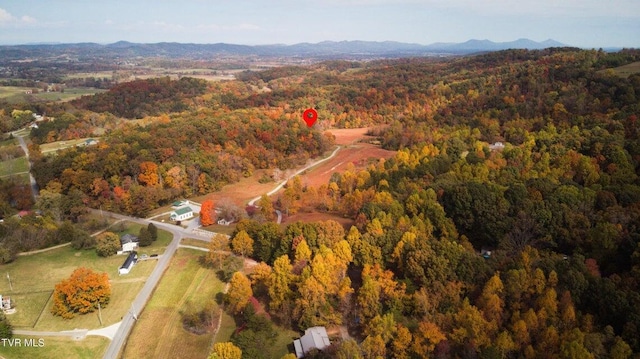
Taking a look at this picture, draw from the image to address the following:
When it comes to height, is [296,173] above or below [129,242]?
below

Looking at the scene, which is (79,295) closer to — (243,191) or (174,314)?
(174,314)

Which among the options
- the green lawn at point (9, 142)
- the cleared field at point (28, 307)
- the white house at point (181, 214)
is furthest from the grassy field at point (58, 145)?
the cleared field at point (28, 307)

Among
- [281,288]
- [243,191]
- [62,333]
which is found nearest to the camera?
[62,333]

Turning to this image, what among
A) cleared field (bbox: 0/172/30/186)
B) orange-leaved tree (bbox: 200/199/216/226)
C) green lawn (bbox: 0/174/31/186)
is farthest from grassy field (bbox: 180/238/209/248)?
cleared field (bbox: 0/172/30/186)

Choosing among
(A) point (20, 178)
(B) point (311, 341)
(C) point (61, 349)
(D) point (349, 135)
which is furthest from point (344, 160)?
(C) point (61, 349)

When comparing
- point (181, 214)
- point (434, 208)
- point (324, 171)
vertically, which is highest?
point (434, 208)

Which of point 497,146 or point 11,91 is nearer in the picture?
point 497,146

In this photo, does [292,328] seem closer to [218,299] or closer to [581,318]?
[218,299]

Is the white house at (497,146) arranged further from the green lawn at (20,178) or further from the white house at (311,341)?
the green lawn at (20,178)
